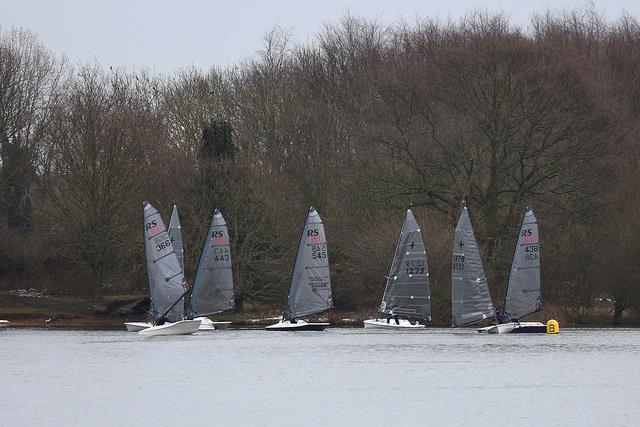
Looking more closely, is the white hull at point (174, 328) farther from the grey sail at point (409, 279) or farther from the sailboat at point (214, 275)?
the grey sail at point (409, 279)

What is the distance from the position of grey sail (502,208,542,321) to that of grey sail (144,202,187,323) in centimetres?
1316

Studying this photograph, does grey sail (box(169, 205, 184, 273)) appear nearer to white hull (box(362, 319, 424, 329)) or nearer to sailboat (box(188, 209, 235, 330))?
sailboat (box(188, 209, 235, 330))


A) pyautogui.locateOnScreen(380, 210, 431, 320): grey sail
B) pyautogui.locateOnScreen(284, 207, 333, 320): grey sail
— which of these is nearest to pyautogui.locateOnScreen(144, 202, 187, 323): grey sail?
pyautogui.locateOnScreen(284, 207, 333, 320): grey sail

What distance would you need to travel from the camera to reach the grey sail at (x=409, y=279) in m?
64.1

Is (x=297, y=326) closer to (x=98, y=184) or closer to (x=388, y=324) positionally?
(x=388, y=324)

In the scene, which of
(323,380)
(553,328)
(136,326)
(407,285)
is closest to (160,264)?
(136,326)

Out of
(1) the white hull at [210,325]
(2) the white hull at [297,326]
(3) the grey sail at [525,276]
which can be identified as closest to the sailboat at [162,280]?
(1) the white hull at [210,325]

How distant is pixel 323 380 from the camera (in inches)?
1654

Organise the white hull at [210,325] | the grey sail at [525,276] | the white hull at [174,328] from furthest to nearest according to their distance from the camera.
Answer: the white hull at [210,325], the white hull at [174,328], the grey sail at [525,276]

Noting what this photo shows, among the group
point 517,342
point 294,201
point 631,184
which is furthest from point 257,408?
point 294,201

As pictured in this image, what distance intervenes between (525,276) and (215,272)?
43.9 feet

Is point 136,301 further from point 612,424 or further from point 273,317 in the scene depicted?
point 612,424

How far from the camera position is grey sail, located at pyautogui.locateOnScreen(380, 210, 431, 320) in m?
64.1

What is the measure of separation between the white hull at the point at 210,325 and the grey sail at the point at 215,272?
3.64 feet
